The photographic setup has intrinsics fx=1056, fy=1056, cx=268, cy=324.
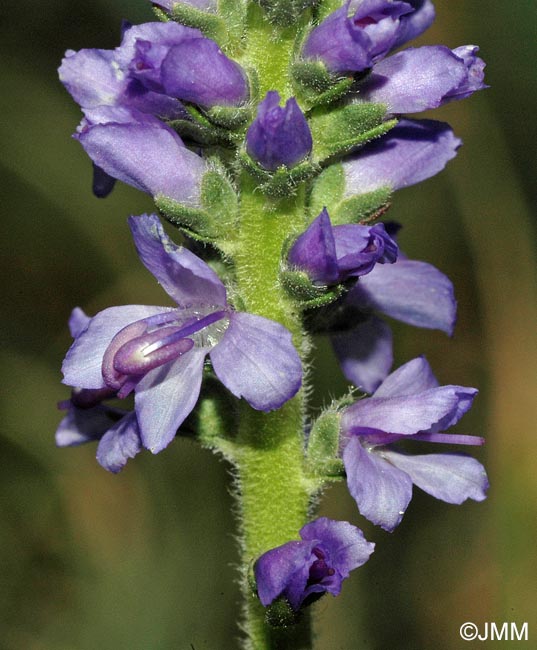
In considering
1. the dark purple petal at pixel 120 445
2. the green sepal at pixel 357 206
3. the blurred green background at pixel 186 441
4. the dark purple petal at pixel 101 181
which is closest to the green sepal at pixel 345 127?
the green sepal at pixel 357 206

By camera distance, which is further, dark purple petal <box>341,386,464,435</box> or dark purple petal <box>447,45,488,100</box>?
dark purple petal <box>447,45,488,100</box>

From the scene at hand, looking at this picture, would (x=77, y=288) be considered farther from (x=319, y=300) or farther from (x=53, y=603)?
(x=319, y=300)

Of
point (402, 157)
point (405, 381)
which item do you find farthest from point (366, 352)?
point (402, 157)

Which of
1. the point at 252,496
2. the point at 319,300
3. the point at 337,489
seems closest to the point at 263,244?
the point at 319,300

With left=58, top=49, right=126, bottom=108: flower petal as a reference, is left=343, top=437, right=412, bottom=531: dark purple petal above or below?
below
